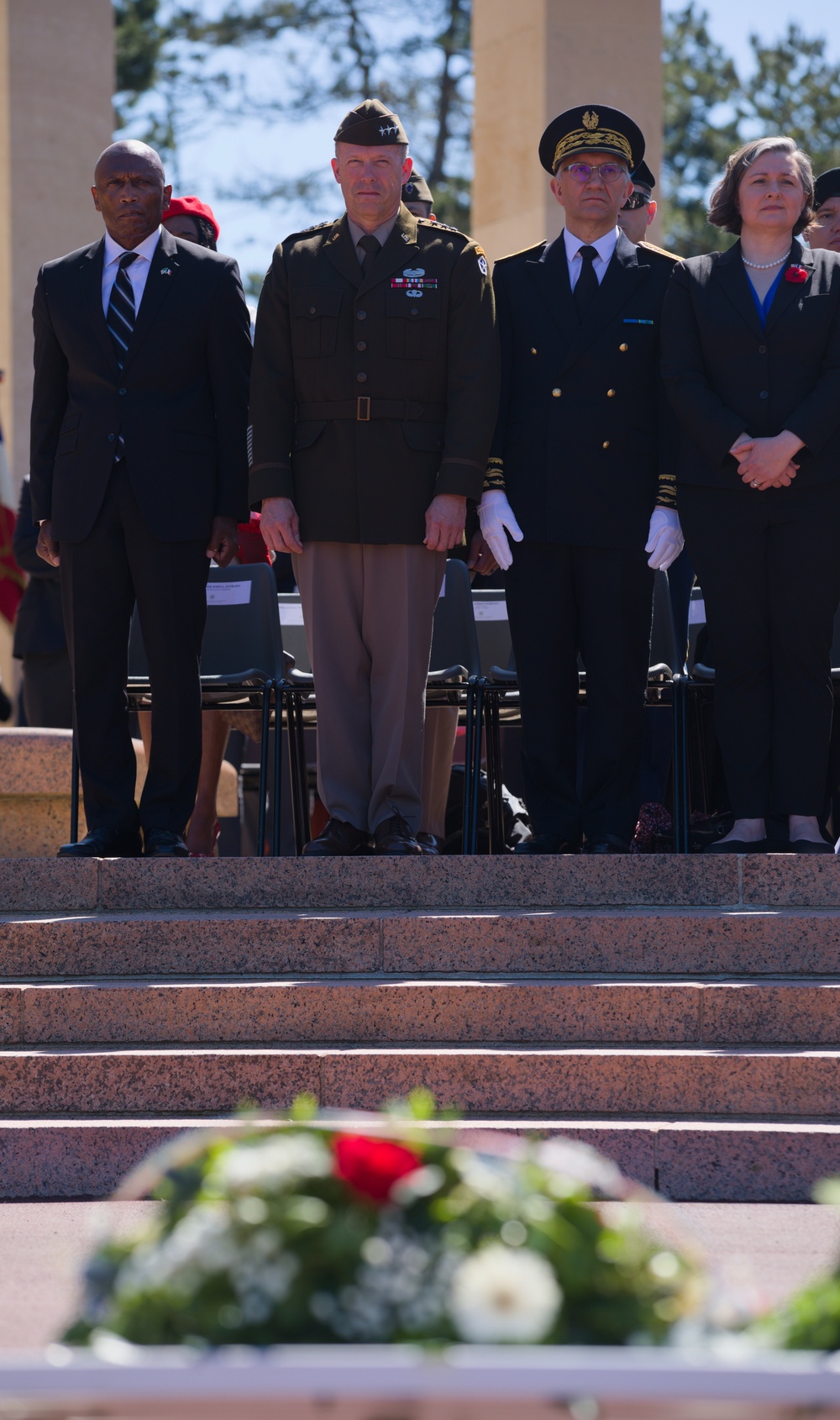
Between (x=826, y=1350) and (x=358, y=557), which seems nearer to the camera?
(x=826, y=1350)

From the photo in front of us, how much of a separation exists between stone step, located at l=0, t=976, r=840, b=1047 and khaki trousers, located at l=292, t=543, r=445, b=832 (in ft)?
3.10

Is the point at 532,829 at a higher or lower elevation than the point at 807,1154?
higher

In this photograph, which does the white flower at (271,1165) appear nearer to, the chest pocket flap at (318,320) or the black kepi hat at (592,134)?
the chest pocket flap at (318,320)

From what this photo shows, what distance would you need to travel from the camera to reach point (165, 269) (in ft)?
19.6

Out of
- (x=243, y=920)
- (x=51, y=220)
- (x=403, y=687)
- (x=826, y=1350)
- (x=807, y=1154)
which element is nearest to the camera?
(x=826, y=1350)

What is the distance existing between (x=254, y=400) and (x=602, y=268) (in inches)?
47.9

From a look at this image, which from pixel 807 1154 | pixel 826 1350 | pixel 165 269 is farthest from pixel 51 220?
pixel 826 1350

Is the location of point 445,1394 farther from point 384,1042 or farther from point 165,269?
point 165,269

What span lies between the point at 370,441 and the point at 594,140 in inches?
48.1

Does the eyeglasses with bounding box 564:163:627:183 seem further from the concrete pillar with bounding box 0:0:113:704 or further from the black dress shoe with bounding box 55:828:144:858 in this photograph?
the concrete pillar with bounding box 0:0:113:704

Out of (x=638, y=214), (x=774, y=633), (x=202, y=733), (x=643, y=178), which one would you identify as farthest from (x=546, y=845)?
(x=643, y=178)

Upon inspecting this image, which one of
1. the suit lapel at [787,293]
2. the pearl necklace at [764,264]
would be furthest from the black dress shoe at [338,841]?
the pearl necklace at [764,264]

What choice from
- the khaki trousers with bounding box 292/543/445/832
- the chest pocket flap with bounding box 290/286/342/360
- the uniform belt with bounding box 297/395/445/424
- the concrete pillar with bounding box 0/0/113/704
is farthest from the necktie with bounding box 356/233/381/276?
the concrete pillar with bounding box 0/0/113/704

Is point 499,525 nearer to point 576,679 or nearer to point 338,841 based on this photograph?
point 576,679
